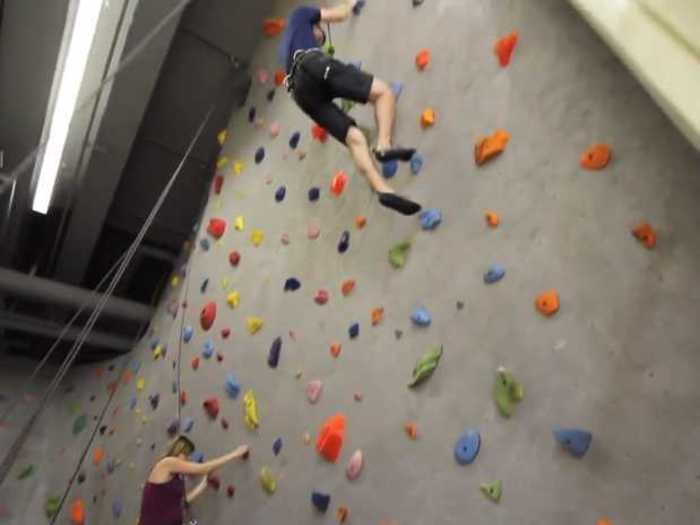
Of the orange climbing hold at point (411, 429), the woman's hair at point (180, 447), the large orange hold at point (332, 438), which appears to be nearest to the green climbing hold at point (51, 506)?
the woman's hair at point (180, 447)

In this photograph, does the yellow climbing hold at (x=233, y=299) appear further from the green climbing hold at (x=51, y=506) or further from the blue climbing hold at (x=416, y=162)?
the green climbing hold at (x=51, y=506)

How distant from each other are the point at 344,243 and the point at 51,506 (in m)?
3.20

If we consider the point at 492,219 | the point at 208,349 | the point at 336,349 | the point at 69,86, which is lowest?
the point at 336,349

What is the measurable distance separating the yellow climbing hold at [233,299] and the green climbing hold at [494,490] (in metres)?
1.74

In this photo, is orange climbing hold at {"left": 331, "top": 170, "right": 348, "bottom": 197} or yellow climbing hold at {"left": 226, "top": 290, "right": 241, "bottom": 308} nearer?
orange climbing hold at {"left": 331, "top": 170, "right": 348, "bottom": 197}

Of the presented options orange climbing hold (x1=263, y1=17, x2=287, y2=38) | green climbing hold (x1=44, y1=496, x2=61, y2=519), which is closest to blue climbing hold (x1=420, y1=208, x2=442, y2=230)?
orange climbing hold (x1=263, y1=17, x2=287, y2=38)

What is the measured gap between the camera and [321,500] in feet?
6.93

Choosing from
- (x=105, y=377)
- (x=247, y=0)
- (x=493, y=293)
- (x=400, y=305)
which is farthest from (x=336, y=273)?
(x=105, y=377)

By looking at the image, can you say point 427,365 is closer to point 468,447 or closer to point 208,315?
point 468,447

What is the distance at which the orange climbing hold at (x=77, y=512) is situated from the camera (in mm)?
3855

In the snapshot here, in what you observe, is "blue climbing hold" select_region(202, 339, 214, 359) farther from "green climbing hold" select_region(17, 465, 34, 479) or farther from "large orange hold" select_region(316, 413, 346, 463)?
"green climbing hold" select_region(17, 465, 34, 479)

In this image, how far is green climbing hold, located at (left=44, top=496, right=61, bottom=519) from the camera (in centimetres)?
428

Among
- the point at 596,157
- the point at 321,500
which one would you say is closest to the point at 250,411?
the point at 321,500

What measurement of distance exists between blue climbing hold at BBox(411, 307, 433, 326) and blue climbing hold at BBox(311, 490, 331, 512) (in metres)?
0.65
